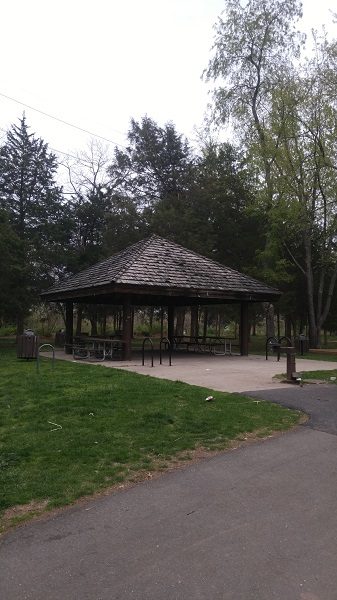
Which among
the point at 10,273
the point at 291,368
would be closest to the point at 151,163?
the point at 10,273

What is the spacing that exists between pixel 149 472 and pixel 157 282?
1077 centimetres

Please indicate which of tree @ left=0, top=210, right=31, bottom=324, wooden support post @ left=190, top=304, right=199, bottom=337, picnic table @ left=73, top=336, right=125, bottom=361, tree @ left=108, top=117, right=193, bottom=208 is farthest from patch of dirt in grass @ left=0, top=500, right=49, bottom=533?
tree @ left=108, top=117, right=193, bottom=208

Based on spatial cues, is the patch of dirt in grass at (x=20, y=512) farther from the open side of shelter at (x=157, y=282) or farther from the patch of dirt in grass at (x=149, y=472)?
the open side of shelter at (x=157, y=282)

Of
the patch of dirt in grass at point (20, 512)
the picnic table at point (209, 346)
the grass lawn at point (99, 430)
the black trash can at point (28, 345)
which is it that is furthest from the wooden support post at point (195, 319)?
the patch of dirt in grass at point (20, 512)

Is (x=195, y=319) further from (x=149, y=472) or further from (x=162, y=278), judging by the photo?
(x=149, y=472)

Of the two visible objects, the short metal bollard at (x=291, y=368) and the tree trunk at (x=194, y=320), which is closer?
the short metal bollard at (x=291, y=368)

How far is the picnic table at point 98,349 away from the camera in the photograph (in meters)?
15.4

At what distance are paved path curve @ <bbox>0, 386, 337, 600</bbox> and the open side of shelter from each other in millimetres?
10424

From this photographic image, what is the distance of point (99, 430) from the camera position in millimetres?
6012

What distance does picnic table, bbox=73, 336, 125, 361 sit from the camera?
50.7 feet

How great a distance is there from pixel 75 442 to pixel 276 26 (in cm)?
2697

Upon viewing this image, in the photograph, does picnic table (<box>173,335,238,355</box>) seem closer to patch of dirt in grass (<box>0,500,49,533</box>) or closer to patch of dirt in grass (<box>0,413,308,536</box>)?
patch of dirt in grass (<box>0,413,308,536</box>)

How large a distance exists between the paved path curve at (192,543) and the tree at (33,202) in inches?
986

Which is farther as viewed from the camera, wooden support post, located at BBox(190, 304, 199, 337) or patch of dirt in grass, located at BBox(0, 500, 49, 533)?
wooden support post, located at BBox(190, 304, 199, 337)
